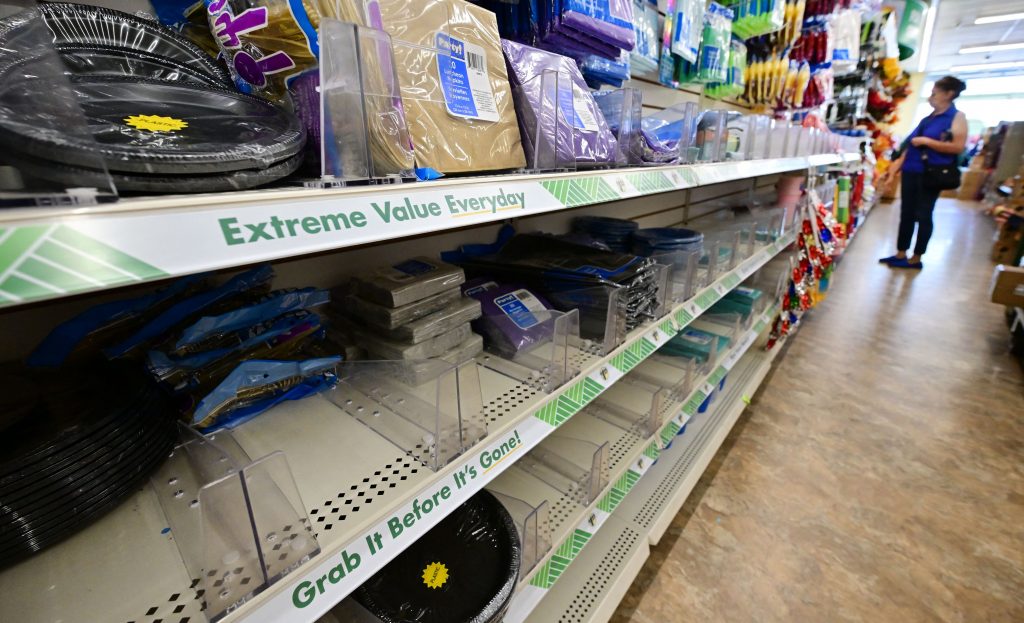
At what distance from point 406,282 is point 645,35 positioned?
1.07 metres

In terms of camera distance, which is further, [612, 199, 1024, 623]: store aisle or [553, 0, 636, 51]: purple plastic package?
[612, 199, 1024, 623]: store aisle

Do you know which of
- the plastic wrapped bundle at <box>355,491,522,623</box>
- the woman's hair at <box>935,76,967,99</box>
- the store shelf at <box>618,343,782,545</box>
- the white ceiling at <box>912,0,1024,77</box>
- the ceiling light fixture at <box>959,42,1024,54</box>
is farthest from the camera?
the ceiling light fixture at <box>959,42,1024,54</box>

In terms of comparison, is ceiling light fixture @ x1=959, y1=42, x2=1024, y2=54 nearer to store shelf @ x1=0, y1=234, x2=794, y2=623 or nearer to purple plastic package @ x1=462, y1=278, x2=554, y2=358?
purple plastic package @ x1=462, y1=278, x2=554, y2=358

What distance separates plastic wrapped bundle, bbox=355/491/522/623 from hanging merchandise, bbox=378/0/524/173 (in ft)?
2.27

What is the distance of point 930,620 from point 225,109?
214 cm

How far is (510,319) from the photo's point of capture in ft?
3.04

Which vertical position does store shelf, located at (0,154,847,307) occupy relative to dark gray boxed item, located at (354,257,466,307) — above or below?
above

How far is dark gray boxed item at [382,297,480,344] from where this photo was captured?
771 mm

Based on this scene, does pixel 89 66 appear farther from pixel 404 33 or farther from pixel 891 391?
pixel 891 391

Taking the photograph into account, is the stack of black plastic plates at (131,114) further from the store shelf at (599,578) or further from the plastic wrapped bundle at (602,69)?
the store shelf at (599,578)

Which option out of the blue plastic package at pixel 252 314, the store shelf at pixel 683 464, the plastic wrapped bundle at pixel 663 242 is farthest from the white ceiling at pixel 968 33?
the blue plastic package at pixel 252 314

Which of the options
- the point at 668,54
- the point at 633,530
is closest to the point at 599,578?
the point at 633,530

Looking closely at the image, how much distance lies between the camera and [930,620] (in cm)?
130

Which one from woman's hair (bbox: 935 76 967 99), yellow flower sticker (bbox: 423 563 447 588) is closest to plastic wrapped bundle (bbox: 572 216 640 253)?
yellow flower sticker (bbox: 423 563 447 588)
